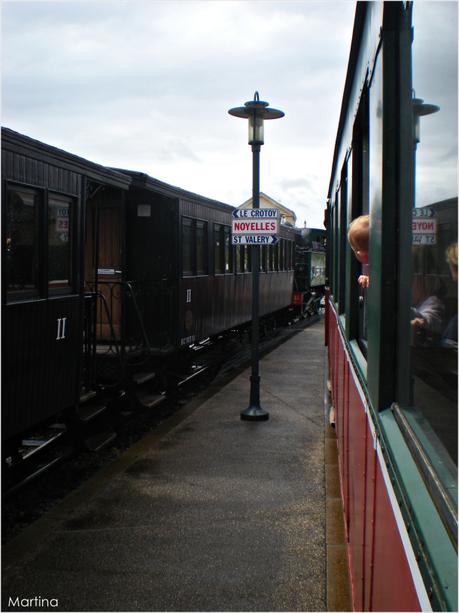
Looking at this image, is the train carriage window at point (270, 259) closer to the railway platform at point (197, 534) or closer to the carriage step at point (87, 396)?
the railway platform at point (197, 534)

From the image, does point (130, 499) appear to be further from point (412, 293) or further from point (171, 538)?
point (412, 293)

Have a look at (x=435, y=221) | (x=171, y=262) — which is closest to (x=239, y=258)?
(x=171, y=262)

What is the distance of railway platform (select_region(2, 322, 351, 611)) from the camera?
4.04 m

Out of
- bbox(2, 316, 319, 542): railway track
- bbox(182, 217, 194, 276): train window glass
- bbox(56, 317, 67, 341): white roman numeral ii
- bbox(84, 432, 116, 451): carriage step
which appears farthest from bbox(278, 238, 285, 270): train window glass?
bbox(56, 317, 67, 341): white roman numeral ii

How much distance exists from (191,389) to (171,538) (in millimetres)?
6940

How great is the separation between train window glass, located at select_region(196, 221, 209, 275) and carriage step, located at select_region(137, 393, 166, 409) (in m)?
2.60

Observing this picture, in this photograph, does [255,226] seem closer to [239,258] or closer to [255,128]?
[255,128]

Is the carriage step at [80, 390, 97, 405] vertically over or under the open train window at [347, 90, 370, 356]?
under

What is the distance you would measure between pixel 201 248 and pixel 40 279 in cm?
608

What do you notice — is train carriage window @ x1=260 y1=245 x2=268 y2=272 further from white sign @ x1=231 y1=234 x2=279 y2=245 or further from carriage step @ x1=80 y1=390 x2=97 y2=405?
carriage step @ x1=80 y1=390 x2=97 y2=405

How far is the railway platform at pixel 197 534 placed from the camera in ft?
13.2

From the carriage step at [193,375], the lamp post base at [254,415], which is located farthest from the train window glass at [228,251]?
the lamp post base at [254,415]

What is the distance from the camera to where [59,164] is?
20.4 ft

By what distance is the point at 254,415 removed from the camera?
8.52m
